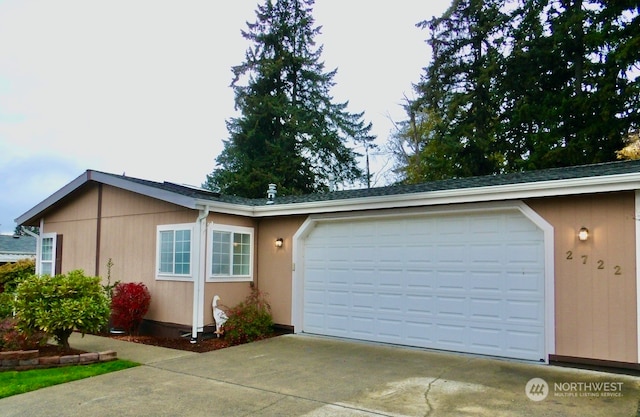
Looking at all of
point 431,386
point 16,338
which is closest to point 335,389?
point 431,386

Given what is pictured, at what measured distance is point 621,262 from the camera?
5.90 metres

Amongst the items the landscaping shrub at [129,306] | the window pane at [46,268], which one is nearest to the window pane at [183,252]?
the landscaping shrub at [129,306]

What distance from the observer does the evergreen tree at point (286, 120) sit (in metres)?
23.2

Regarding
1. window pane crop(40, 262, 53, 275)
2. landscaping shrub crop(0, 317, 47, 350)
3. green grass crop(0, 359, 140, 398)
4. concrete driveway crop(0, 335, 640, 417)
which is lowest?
green grass crop(0, 359, 140, 398)

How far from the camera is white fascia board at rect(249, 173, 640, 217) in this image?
19.0 ft

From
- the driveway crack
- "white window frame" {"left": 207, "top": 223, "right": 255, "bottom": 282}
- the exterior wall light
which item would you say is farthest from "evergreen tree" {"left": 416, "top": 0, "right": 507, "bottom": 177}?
the driveway crack

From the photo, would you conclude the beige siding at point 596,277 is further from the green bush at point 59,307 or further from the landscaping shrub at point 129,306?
the landscaping shrub at point 129,306

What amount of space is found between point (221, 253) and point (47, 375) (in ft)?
11.8

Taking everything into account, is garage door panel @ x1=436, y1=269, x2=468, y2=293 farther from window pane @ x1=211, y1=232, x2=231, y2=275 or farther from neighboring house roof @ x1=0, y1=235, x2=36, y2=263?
neighboring house roof @ x1=0, y1=235, x2=36, y2=263

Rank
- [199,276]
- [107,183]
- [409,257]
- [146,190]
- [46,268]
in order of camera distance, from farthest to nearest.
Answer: [46,268], [107,183], [146,190], [199,276], [409,257]

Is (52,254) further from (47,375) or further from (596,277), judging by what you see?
(596,277)

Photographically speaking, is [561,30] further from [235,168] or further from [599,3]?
[235,168]

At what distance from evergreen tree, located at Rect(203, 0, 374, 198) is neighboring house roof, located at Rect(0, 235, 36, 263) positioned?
387 inches

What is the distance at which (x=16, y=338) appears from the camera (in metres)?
6.81
